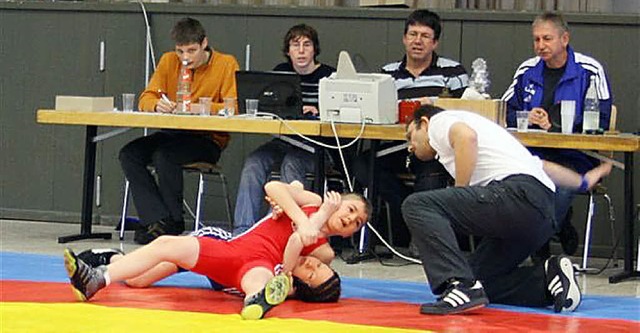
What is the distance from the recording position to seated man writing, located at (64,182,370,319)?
18.9ft

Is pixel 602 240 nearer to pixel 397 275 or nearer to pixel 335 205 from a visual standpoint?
pixel 397 275

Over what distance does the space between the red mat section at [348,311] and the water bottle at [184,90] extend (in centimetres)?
229

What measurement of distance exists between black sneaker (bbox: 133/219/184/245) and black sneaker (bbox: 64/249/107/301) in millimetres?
2700

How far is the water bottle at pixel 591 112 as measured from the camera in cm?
750

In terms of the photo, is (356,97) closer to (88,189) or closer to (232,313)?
(88,189)

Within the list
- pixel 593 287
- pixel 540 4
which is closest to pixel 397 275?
pixel 593 287

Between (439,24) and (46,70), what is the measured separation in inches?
122

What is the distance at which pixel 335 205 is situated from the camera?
5.86m

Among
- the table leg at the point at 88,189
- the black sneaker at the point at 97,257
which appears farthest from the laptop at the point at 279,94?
the black sneaker at the point at 97,257

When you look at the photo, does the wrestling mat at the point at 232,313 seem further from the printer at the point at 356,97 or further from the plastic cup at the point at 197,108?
the plastic cup at the point at 197,108

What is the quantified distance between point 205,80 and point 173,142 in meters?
0.46

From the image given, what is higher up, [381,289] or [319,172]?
[319,172]

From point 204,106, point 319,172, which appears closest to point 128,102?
point 204,106

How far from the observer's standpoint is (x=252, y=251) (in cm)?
591
